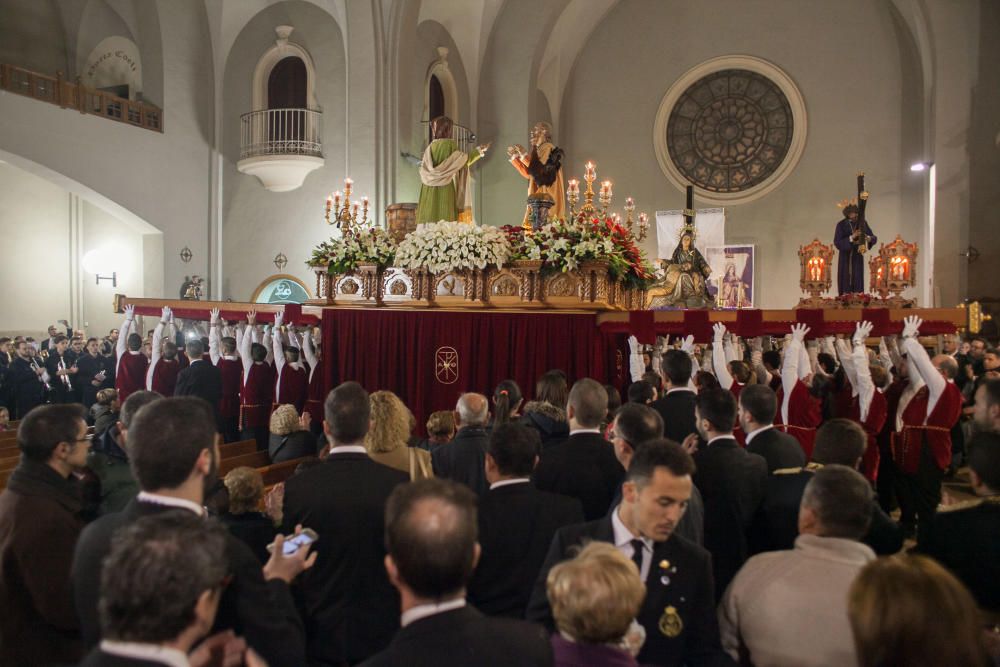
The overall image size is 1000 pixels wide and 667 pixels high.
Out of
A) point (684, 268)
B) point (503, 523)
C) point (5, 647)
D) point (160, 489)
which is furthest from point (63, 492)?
point (684, 268)

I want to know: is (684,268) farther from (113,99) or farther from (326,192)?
(113,99)

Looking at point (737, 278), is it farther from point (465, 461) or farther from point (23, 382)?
point (465, 461)

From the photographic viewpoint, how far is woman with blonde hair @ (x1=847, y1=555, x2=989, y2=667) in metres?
1.74

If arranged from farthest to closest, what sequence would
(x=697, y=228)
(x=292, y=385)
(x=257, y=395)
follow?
(x=697, y=228), (x=257, y=395), (x=292, y=385)

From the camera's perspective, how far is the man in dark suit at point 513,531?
303cm

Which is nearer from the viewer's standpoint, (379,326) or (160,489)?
(160,489)

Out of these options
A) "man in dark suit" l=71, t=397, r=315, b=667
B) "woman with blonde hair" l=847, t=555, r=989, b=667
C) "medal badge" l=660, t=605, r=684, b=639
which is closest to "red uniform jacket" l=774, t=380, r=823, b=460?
"medal badge" l=660, t=605, r=684, b=639

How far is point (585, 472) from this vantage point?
12.5 ft

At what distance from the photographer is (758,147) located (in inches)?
693

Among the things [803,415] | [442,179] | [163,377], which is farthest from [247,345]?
[803,415]

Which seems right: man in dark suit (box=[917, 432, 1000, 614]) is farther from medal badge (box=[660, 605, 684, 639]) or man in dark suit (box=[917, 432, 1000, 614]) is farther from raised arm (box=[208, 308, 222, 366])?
raised arm (box=[208, 308, 222, 366])

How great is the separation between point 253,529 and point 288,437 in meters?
2.91

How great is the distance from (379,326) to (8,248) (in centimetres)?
1208

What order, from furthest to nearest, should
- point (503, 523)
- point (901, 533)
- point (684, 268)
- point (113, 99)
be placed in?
point (113, 99) < point (684, 268) < point (901, 533) < point (503, 523)
